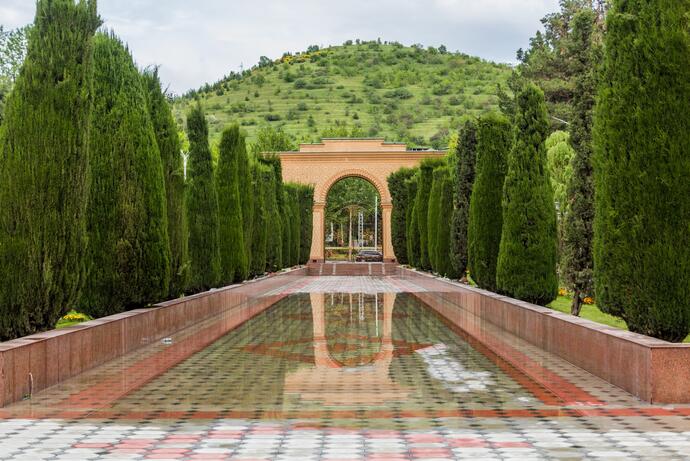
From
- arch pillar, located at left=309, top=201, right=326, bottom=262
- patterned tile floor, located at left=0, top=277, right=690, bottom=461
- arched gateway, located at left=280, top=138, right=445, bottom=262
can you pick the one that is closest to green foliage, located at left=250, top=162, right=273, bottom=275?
patterned tile floor, located at left=0, top=277, right=690, bottom=461

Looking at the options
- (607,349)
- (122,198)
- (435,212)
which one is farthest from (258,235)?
(607,349)

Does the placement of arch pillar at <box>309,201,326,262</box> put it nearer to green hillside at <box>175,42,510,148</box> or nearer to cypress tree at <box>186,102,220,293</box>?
green hillside at <box>175,42,510,148</box>

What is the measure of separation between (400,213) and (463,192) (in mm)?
18986

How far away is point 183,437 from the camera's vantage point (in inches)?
221

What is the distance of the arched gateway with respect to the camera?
49.5m

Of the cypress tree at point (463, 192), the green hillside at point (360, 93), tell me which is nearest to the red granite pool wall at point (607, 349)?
the cypress tree at point (463, 192)

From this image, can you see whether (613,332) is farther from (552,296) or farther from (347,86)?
(347,86)

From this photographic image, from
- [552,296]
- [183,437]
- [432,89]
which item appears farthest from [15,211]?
[432,89]

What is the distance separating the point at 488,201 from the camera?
616 inches

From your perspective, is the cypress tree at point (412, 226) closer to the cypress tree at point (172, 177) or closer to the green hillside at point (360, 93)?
the cypress tree at point (172, 177)

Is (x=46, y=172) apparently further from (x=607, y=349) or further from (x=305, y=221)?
(x=305, y=221)

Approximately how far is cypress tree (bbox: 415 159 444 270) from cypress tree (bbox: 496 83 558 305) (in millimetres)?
14634

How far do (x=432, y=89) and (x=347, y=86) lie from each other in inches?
476

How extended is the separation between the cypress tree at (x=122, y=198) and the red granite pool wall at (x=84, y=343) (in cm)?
48
